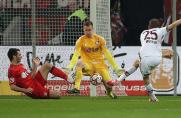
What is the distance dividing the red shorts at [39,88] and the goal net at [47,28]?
305cm

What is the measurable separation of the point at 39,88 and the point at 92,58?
80.6 inches

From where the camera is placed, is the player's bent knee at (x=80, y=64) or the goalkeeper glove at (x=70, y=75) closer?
the goalkeeper glove at (x=70, y=75)

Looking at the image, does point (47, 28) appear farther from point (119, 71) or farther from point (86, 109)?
point (86, 109)

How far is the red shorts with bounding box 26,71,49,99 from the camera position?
18434mm

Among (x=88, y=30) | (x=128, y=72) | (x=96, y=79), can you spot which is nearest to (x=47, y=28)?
(x=88, y=30)

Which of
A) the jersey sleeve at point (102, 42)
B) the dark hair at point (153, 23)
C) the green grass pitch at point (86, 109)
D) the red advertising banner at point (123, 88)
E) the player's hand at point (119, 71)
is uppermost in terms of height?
the dark hair at point (153, 23)

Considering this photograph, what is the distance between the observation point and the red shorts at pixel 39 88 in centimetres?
1843

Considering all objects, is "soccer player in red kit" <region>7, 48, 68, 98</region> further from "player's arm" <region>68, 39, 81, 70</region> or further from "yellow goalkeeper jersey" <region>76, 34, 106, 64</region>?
"yellow goalkeeper jersey" <region>76, 34, 106, 64</region>

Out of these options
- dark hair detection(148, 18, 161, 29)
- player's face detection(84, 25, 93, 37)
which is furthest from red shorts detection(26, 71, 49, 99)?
dark hair detection(148, 18, 161, 29)

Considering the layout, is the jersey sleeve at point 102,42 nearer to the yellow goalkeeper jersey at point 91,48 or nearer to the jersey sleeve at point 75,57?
the yellow goalkeeper jersey at point 91,48

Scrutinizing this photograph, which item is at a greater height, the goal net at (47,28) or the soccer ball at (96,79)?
the goal net at (47,28)

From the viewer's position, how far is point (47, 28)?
873 inches

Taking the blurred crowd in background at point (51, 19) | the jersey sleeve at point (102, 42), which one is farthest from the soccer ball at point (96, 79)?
the blurred crowd in background at point (51, 19)

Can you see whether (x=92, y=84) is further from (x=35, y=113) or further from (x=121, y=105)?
(x=35, y=113)
